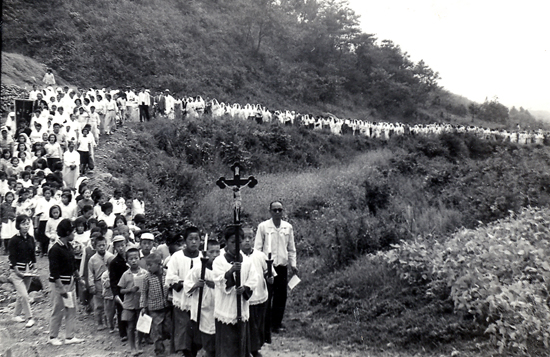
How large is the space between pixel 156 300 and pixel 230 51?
36.1 meters

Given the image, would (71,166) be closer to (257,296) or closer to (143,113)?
(143,113)

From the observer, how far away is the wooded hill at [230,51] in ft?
97.1

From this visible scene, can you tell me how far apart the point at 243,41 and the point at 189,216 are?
3104 cm

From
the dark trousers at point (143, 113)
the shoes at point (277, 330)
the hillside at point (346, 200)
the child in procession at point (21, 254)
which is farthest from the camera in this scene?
the dark trousers at point (143, 113)

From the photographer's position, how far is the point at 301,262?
11.1 meters

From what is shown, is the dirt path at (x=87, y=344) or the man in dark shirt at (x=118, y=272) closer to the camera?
the dirt path at (x=87, y=344)

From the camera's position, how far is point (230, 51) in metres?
40.5

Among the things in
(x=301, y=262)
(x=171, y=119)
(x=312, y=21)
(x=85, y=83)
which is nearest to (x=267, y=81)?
(x=312, y=21)

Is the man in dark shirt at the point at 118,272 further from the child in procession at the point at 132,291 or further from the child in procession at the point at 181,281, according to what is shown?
the child in procession at the point at 181,281

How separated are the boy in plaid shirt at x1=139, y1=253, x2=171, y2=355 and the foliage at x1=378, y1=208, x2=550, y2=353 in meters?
3.97

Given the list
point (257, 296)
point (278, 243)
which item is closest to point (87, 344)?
point (257, 296)

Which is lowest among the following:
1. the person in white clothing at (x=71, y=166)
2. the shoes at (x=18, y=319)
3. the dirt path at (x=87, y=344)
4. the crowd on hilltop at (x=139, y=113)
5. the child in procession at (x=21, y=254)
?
the dirt path at (x=87, y=344)

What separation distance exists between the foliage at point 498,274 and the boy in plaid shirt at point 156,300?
3.97 m

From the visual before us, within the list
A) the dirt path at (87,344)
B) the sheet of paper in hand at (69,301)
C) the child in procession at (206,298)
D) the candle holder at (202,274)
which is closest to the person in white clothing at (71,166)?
the dirt path at (87,344)
